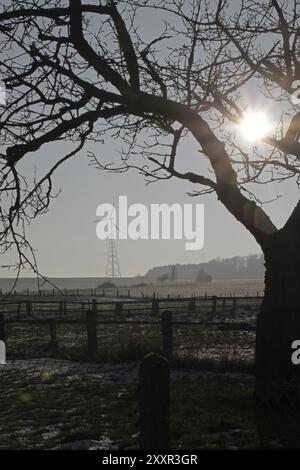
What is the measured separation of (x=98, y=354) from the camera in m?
14.4

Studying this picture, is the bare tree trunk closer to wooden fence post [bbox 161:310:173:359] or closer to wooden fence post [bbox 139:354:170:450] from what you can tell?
wooden fence post [bbox 139:354:170:450]

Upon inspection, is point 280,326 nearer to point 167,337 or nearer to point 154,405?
point 154,405

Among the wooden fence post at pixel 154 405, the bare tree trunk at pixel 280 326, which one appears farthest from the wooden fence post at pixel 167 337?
the wooden fence post at pixel 154 405

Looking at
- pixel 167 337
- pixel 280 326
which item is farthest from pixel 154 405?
pixel 167 337

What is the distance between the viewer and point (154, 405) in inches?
214

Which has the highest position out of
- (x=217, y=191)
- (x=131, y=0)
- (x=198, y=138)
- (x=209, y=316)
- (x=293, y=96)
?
(x=131, y=0)

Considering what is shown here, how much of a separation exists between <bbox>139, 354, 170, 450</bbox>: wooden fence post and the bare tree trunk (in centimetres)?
372

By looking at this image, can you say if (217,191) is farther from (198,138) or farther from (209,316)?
(209,316)

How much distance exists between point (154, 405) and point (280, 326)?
13.0ft

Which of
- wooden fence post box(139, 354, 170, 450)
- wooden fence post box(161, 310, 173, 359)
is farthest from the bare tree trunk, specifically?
wooden fence post box(161, 310, 173, 359)

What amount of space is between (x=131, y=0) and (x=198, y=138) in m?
2.75

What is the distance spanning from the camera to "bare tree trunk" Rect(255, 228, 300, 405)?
28.6ft

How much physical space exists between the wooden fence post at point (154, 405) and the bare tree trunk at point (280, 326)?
3.72 meters
